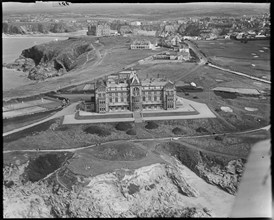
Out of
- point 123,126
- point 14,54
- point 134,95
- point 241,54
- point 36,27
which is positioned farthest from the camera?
point 241,54

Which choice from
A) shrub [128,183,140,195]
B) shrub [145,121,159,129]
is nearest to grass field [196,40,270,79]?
shrub [145,121,159,129]

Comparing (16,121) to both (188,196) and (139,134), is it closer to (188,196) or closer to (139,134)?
(139,134)

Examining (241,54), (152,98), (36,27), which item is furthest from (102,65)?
(241,54)

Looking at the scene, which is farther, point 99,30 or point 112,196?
point 99,30

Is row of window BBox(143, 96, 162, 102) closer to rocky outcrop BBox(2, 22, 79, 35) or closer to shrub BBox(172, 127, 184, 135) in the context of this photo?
shrub BBox(172, 127, 184, 135)

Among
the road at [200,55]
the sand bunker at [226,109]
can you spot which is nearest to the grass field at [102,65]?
the road at [200,55]

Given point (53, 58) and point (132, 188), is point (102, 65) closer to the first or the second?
point (53, 58)

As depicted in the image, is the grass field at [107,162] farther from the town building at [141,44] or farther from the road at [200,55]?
the road at [200,55]
